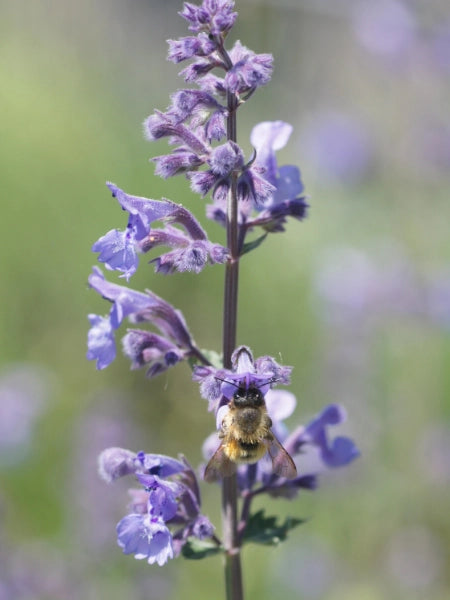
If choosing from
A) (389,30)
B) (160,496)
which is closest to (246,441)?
(160,496)

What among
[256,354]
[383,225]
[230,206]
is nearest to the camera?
[230,206]

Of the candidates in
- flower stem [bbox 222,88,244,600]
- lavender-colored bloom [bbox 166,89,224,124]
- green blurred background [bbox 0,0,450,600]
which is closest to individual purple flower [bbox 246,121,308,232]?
→ flower stem [bbox 222,88,244,600]

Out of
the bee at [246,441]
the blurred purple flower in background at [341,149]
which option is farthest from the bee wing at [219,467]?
the blurred purple flower in background at [341,149]

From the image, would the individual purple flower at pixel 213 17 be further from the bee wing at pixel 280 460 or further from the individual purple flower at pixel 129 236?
the bee wing at pixel 280 460

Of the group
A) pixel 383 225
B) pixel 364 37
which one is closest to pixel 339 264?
pixel 364 37

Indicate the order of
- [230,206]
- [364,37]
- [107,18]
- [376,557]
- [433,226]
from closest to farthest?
[230,206] < [376,557] < [433,226] < [364,37] < [107,18]

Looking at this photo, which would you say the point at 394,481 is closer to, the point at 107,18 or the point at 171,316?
the point at 171,316

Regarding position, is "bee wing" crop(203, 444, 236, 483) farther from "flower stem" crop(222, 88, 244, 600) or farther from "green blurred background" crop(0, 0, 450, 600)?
"green blurred background" crop(0, 0, 450, 600)

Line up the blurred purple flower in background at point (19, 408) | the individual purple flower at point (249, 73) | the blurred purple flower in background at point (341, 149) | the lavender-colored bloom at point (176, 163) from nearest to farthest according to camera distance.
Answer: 1. the individual purple flower at point (249, 73)
2. the lavender-colored bloom at point (176, 163)
3. the blurred purple flower in background at point (19, 408)
4. the blurred purple flower in background at point (341, 149)
